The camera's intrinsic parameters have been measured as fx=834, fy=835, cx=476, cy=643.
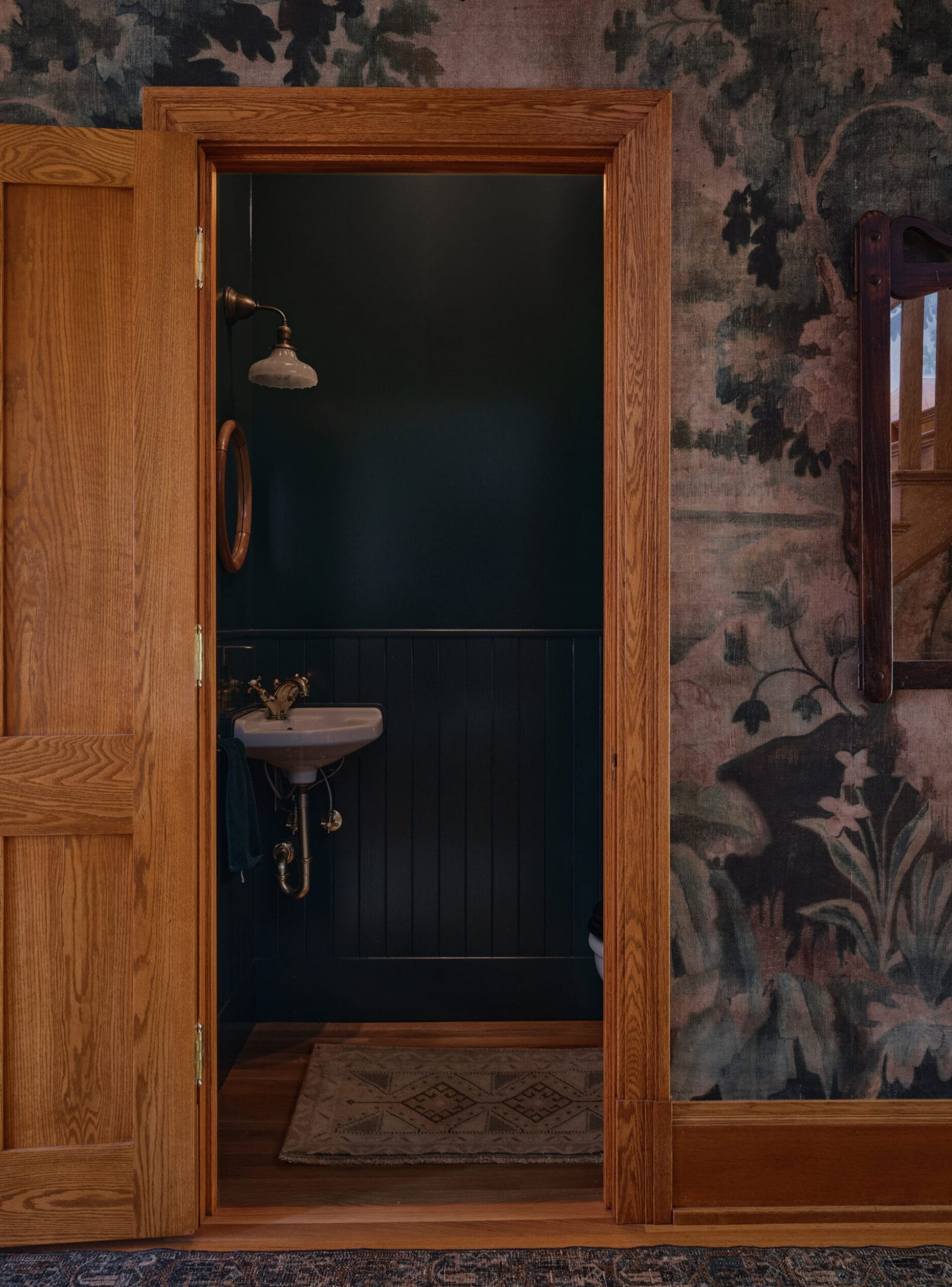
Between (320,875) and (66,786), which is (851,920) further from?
(320,875)

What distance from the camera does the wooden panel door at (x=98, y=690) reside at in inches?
64.2

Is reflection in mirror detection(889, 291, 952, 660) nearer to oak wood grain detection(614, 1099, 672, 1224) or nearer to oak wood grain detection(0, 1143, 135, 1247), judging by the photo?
oak wood grain detection(614, 1099, 672, 1224)

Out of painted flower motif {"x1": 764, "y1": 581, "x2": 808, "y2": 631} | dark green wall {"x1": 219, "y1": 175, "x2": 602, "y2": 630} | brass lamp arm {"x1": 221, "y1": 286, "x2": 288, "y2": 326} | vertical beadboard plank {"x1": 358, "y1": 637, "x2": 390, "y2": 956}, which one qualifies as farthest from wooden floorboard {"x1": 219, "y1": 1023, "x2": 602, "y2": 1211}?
brass lamp arm {"x1": 221, "y1": 286, "x2": 288, "y2": 326}

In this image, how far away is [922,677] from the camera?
1.71 meters

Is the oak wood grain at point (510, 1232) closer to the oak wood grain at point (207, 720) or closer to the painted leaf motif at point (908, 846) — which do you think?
the oak wood grain at point (207, 720)

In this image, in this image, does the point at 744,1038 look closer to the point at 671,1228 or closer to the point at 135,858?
the point at 671,1228

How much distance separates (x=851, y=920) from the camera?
1720 millimetres

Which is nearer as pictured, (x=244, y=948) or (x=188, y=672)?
(x=188, y=672)

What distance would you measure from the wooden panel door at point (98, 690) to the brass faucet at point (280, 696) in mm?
937

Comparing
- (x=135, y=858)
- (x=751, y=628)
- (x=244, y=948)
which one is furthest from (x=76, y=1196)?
(x=751, y=628)

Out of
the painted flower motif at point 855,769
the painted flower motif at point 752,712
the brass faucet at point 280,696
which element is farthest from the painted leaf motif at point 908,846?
the brass faucet at point 280,696

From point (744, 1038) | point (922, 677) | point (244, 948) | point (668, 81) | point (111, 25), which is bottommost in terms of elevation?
point (244, 948)

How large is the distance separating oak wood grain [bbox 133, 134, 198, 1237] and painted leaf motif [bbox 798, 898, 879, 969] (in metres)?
1.27

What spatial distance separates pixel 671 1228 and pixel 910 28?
2.47 m
